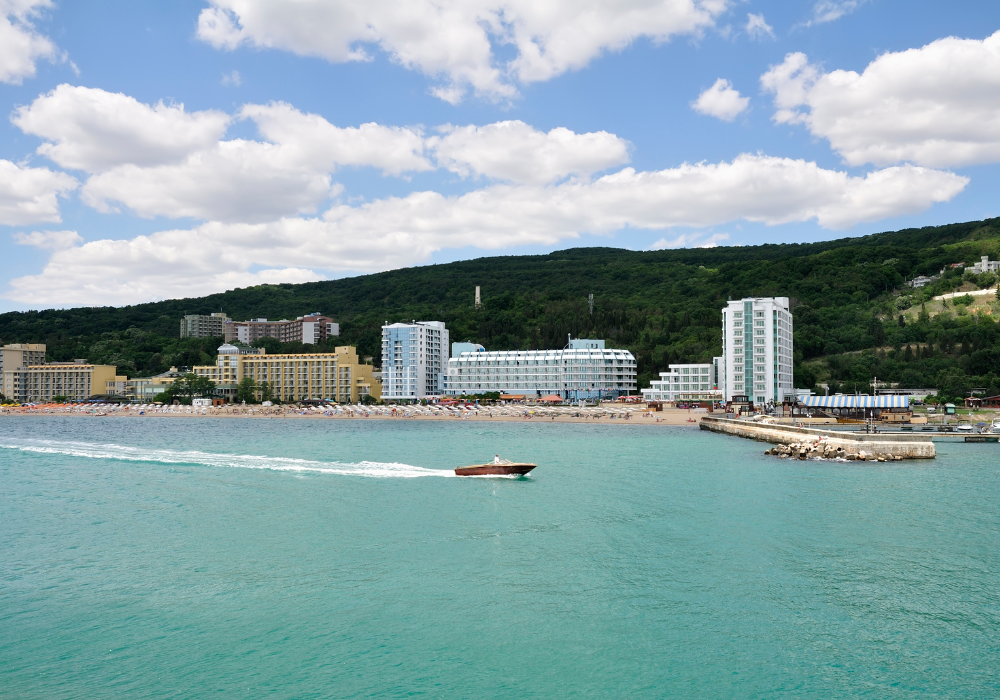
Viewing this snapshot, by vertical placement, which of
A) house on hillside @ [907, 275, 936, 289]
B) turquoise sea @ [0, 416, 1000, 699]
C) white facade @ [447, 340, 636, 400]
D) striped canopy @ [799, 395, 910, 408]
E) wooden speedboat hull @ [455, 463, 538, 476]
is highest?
house on hillside @ [907, 275, 936, 289]

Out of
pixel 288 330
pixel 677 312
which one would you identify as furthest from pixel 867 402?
pixel 288 330

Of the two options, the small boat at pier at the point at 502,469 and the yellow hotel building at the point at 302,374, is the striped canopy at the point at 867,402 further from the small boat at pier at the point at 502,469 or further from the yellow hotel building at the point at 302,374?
the yellow hotel building at the point at 302,374

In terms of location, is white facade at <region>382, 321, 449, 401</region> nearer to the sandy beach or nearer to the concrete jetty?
the sandy beach

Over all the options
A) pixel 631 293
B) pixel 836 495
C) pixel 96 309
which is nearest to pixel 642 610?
pixel 836 495

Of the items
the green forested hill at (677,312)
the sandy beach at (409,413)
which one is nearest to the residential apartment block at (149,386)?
the green forested hill at (677,312)

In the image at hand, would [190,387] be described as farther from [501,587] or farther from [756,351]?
[501,587]

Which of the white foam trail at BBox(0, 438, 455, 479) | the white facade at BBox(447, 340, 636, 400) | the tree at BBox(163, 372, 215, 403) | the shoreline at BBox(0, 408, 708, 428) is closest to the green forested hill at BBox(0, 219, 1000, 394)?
the white facade at BBox(447, 340, 636, 400)

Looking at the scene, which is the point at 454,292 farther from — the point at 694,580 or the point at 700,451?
the point at 694,580
